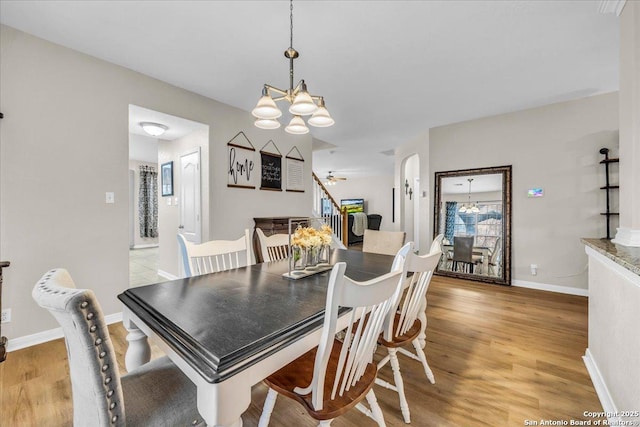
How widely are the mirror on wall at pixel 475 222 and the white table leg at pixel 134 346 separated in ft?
15.0

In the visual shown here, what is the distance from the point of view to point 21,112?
2.24 meters

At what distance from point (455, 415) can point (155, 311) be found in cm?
165

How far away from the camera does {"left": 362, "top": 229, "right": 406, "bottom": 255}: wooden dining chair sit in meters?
2.81

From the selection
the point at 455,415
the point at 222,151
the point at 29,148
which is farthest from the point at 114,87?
the point at 455,415

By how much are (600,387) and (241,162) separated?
4095mm

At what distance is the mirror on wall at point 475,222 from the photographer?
4.17 m

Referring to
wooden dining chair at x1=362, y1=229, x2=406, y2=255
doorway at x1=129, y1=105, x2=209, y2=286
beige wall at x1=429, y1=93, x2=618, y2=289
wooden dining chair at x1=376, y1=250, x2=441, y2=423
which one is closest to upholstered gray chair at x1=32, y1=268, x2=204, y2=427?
wooden dining chair at x1=376, y1=250, x2=441, y2=423

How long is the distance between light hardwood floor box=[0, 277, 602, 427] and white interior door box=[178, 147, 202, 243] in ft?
4.90

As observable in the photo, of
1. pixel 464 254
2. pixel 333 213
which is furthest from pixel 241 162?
pixel 464 254

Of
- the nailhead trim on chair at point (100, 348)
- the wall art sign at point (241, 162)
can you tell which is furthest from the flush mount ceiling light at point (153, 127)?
the nailhead trim on chair at point (100, 348)

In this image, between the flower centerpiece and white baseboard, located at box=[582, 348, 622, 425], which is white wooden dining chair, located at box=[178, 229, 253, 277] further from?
white baseboard, located at box=[582, 348, 622, 425]

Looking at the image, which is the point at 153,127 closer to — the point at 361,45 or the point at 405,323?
the point at 361,45

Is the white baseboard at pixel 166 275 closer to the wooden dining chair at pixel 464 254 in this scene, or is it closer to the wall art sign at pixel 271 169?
the wall art sign at pixel 271 169

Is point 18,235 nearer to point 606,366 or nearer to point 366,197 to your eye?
point 606,366
